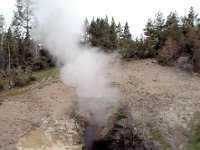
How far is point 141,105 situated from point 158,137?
487cm

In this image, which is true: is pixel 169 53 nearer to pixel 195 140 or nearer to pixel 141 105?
pixel 141 105

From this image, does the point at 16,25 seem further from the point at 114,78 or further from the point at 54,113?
the point at 54,113

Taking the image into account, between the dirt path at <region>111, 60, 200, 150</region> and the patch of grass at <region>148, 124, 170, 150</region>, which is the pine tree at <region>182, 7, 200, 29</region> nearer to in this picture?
the dirt path at <region>111, 60, 200, 150</region>

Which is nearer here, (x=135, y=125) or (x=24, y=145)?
(x=24, y=145)

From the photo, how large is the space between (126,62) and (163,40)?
6.14m

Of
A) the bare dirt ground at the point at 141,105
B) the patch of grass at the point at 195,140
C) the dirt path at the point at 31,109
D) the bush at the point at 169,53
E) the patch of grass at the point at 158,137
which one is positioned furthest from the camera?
the bush at the point at 169,53

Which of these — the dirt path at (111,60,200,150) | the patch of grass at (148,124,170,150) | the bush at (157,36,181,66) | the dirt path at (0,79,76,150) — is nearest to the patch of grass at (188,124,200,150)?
the dirt path at (111,60,200,150)

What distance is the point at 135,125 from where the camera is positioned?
29.5 meters

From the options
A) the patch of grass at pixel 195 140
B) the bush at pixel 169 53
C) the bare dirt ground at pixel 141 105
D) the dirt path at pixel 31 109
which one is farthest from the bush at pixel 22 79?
the patch of grass at pixel 195 140

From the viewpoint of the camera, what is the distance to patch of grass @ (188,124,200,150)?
2714cm

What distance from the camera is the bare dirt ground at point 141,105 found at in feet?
92.0

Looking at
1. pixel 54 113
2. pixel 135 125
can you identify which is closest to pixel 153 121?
pixel 135 125

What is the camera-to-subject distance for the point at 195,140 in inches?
1098

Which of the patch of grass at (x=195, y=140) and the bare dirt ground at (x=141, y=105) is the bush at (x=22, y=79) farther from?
the patch of grass at (x=195, y=140)
